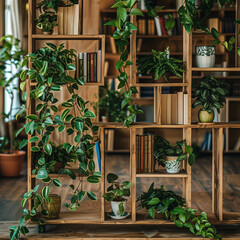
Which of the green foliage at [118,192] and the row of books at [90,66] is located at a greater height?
the row of books at [90,66]

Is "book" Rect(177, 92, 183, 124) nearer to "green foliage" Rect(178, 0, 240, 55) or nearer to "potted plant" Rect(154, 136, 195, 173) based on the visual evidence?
"potted plant" Rect(154, 136, 195, 173)

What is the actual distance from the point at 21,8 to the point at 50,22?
3719 millimetres

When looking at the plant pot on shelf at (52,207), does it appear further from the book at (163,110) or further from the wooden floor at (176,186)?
the book at (163,110)

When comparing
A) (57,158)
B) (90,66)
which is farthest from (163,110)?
(57,158)

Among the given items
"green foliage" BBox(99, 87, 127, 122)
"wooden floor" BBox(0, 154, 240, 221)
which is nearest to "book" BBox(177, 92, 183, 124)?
"wooden floor" BBox(0, 154, 240, 221)

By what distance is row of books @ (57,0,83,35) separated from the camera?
3027mm

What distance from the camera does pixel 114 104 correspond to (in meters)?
6.52

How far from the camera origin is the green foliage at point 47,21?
2994mm

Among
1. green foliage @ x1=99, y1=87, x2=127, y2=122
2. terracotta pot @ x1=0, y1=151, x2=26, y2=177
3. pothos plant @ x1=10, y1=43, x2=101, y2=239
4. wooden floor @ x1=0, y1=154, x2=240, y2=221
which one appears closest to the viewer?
pothos plant @ x1=10, y1=43, x2=101, y2=239

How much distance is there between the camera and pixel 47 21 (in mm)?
2996

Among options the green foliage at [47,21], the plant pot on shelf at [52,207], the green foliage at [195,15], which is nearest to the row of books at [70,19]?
the green foliage at [47,21]

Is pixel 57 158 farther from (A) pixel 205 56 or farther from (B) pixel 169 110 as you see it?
(A) pixel 205 56

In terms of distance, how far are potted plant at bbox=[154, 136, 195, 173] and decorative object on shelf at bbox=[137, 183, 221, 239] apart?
214 mm

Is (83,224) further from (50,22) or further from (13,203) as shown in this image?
→ (50,22)
